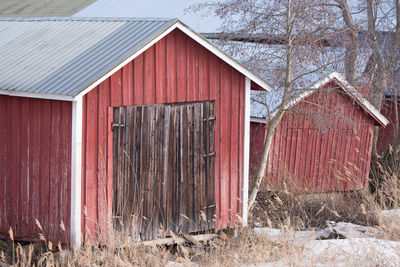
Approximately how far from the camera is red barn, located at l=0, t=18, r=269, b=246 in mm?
8695

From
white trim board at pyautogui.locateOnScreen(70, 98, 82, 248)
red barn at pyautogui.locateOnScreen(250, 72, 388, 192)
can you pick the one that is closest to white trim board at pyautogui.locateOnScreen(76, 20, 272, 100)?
white trim board at pyautogui.locateOnScreen(70, 98, 82, 248)

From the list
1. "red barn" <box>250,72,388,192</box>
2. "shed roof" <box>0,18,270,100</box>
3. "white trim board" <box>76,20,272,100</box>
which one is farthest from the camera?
"red barn" <box>250,72,388,192</box>

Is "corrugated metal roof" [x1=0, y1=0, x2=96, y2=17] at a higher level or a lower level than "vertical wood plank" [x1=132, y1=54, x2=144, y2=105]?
higher

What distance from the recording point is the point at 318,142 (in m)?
15.7

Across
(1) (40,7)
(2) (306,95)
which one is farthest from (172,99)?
(1) (40,7)

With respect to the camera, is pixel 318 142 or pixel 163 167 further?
pixel 318 142

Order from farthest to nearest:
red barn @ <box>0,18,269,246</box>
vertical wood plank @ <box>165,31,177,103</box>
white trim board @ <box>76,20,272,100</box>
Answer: vertical wood plank @ <box>165,31,177,103</box>
red barn @ <box>0,18,269,246</box>
white trim board @ <box>76,20,272,100</box>

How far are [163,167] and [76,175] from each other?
1599 millimetres

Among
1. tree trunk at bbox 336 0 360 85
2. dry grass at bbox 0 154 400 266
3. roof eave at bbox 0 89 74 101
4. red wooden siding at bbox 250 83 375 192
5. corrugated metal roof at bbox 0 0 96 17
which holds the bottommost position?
dry grass at bbox 0 154 400 266

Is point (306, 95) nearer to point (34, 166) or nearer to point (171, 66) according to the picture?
point (171, 66)

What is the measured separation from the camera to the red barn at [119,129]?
8.70 meters

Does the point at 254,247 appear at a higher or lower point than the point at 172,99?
lower

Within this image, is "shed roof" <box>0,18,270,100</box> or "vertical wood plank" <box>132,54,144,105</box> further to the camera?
"vertical wood plank" <box>132,54,144,105</box>

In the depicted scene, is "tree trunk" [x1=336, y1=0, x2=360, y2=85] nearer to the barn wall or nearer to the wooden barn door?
the barn wall
